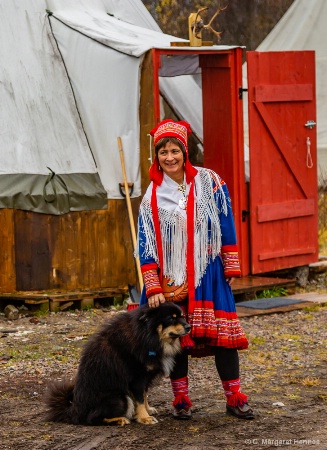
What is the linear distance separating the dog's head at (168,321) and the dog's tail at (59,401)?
2.21ft

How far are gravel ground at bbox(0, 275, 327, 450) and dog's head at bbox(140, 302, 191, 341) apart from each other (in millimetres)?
443

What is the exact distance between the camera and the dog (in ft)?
17.4

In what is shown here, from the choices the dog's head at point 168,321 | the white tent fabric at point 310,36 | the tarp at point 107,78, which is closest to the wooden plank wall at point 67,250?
the tarp at point 107,78

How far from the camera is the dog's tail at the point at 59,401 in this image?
5578mm

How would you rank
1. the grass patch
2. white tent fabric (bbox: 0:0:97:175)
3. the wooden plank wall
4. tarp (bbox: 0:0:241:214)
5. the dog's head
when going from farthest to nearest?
the grass patch, white tent fabric (bbox: 0:0:97:175), tarp (bbox: 0:0:241:214), the wooden plank wall, the dog's head

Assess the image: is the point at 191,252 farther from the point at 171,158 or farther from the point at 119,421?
the point at 119,421

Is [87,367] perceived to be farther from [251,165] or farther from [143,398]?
[251,165]

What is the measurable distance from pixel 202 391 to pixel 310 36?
1118 cm

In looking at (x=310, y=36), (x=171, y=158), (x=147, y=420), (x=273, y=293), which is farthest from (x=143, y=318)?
(x=310, y=36)

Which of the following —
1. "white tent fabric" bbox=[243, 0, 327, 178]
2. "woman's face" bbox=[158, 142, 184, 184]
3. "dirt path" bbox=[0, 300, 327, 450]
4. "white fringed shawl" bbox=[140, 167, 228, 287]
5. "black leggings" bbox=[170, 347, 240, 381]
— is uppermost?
"white tent fabric" bbox=[243, 0, 327, 178]

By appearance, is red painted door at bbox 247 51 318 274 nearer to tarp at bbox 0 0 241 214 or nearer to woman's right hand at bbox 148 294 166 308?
tarp at bbox 0 0 241 214

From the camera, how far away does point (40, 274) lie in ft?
30.5

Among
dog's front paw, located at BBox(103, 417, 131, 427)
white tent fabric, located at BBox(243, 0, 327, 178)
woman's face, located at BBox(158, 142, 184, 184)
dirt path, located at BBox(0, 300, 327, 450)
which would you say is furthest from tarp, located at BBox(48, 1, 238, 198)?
white tent fabric, located at BBox(243, 0, 327, 178)

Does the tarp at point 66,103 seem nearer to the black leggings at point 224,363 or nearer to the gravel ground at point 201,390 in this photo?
the gravel ground at point 201,390
